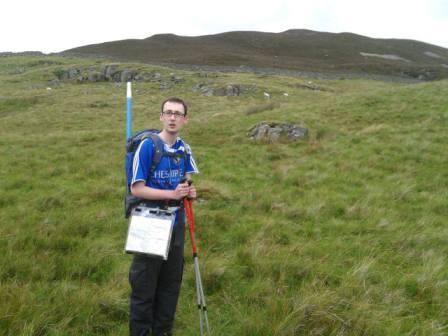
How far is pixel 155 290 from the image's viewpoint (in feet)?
12.6

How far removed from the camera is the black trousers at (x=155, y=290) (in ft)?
11.9

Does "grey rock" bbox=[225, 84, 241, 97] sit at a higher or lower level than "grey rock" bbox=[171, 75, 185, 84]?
lower

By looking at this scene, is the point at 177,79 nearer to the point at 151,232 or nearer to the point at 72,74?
the point at 72,74

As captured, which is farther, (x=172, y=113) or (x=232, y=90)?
(x=232, y=90)

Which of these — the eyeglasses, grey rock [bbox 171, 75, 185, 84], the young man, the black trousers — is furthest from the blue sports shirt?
grey rock [bbox 171, 75, 185, 84]

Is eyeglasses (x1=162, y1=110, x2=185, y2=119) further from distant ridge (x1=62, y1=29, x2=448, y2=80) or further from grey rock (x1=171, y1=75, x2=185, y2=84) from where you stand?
distant ridge (x1=62, y1=29, x2=448, y2=80)

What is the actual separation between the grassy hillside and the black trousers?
0.27 m

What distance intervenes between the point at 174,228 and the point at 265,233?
2870mm

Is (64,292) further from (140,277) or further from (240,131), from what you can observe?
(240,131)

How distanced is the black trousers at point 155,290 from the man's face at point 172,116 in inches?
37.0

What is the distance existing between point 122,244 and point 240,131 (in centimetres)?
1094

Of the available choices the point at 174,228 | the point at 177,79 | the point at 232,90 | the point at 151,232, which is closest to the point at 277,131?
the point at 174,228

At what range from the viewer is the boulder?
14.6 metres

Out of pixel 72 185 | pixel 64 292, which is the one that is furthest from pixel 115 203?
pixel 64 292
